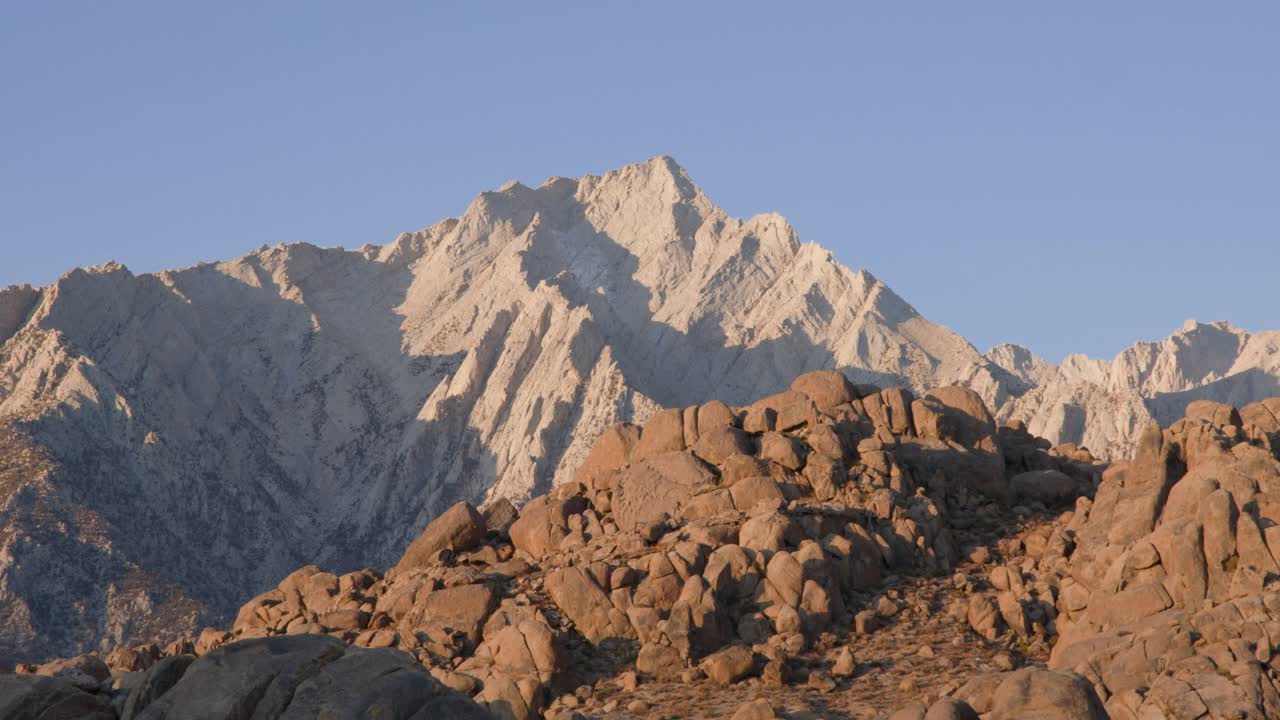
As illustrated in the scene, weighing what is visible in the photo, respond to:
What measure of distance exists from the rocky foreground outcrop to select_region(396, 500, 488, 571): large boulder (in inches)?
3.4

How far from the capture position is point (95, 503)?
146m

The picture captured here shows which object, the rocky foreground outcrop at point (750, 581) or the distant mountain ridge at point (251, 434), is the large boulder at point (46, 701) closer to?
the rocky foreground outcrop at point (750, 581)

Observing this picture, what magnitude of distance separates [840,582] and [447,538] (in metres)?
16.0

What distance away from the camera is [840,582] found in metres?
51.2

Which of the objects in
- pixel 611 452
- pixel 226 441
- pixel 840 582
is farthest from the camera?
pixel 226 441

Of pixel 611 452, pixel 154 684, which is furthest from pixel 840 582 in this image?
pixel 154 684

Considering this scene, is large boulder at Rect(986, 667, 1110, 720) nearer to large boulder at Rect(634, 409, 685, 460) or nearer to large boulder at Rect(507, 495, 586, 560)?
large boulder at Rect(507, 495, 586, 560)

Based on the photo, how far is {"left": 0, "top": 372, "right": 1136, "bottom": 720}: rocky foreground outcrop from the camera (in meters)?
44.6

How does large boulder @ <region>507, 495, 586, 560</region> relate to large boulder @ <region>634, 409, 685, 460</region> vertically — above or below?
below

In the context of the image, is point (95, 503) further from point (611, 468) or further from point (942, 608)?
point (942, 608)

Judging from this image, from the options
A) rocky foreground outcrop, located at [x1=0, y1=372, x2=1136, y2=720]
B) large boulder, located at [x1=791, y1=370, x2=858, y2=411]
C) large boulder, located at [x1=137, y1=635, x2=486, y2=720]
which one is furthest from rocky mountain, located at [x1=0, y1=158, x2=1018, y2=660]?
large boulder, located at [x1=137, y1=635, x2=486, y2=720]

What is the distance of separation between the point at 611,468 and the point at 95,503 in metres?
98.0

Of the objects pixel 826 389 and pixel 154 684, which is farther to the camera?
pixel 826 389

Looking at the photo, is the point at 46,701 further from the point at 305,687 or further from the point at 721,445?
the point at 721,445
